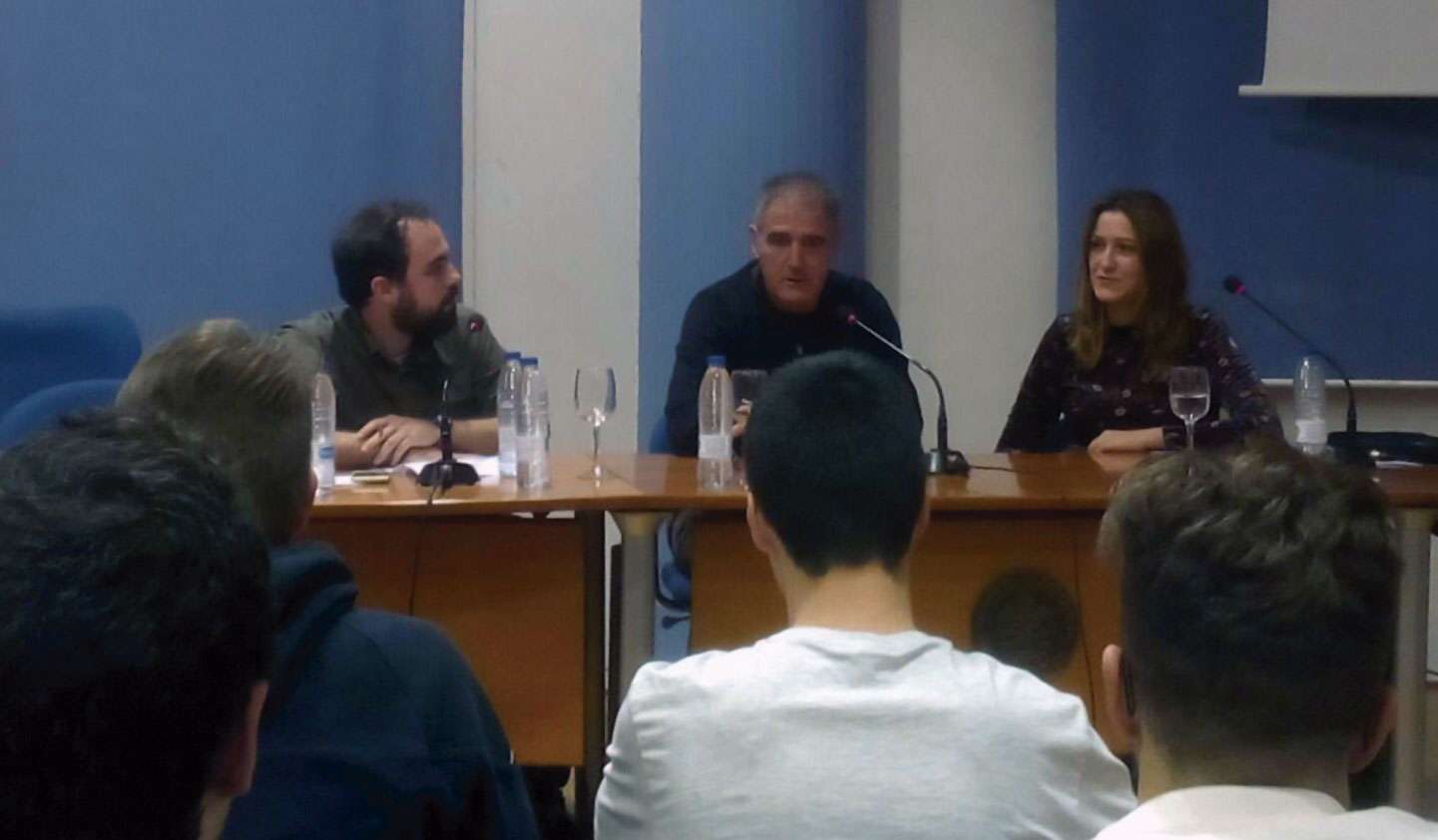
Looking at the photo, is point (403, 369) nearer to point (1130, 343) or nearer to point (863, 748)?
point (1130, 343)

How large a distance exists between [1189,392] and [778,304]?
102 cm

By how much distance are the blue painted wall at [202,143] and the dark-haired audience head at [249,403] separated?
117 inches

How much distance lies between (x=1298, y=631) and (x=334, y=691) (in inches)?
30.8

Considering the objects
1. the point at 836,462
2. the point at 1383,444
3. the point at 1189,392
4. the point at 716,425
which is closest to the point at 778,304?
the point at 716,425

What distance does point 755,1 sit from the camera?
14.5 feet

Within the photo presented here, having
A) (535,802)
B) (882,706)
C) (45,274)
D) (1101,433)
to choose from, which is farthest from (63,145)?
(882,706)

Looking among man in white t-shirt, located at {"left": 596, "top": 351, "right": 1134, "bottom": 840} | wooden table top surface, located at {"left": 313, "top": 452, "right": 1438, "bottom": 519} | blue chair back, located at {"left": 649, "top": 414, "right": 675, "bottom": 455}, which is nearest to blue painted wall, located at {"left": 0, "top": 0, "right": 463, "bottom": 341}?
blue chair back, located at {"left": 649, "top": 414, "right": 675, "bottom": 455}

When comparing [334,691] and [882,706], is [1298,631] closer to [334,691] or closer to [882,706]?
[882,706]

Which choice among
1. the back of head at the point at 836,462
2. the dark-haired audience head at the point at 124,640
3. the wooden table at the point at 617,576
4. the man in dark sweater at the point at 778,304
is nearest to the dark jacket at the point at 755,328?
the man in dark sweater at the point at 778,304

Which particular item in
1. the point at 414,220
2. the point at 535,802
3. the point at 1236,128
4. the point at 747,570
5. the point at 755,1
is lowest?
the point at 535,802

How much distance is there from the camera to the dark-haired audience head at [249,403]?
1463 millimetres

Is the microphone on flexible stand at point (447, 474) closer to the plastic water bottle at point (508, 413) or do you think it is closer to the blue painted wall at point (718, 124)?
the plastic water bottle at point (508, 413)

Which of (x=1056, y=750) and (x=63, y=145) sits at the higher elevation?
(x=63, y=145)

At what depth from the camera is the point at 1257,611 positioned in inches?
39.7
